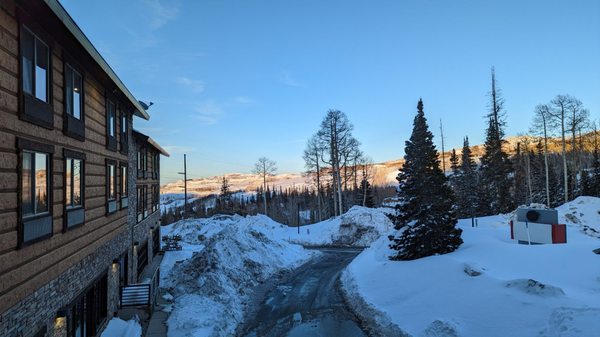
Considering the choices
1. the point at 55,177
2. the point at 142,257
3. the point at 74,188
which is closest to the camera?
the point at 55,177

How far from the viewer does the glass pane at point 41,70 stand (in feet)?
22.6

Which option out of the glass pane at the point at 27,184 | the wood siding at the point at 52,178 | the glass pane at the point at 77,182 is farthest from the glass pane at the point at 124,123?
the glass pane at the point at 27,184

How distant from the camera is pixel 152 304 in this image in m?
14.1

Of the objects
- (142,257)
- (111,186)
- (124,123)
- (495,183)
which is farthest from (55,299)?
(495,183)

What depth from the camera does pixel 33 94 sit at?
6676 mm

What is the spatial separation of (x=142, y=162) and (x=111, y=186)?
845 centimetres

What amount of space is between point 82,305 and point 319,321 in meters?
8.00

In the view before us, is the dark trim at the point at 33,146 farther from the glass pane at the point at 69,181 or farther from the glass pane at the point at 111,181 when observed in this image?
the glass pane at the point at 111,181

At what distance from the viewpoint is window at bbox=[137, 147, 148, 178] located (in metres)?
20.0

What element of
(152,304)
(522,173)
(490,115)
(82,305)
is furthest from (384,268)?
(522,173)

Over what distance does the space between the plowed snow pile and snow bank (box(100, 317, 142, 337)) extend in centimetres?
105

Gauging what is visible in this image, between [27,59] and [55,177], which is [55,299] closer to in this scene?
[55,177]

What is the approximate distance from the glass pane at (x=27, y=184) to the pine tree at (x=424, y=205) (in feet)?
54.0

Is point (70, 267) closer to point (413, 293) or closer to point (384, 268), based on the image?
point (413, 293)
